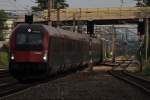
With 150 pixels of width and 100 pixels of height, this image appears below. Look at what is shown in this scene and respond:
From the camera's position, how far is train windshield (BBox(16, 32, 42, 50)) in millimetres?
29297

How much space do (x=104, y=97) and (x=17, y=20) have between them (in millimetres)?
68776

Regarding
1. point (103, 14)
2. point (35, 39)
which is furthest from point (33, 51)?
point (103, 14)

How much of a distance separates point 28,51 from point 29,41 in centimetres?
63

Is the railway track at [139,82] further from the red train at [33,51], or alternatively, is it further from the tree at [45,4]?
the tree at [45,4]

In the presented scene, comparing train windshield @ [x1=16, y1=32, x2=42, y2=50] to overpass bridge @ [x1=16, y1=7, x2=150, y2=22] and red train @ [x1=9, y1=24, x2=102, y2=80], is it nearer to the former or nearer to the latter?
red train @ [x1=9, y1=24, x2=102, y2=80]

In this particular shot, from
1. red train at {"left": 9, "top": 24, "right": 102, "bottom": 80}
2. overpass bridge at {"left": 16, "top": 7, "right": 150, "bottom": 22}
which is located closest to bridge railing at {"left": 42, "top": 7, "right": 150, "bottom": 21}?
overpass bridge at {"left": 16, "top": 7, "right": 150, "bottom": 22}

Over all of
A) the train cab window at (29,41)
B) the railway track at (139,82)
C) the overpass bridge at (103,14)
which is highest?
the train cab window at (29,41)

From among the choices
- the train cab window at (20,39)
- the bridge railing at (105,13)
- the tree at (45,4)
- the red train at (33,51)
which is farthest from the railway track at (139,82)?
the tree at (45,4)

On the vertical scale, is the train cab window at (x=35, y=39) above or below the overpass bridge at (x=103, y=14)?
above

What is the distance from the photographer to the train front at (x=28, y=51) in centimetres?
2880

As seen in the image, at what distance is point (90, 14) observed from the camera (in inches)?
3403

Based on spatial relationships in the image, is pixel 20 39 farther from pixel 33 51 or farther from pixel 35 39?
pixel 33 51

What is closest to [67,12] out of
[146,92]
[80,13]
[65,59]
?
[80,13]

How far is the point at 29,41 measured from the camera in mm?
29516
